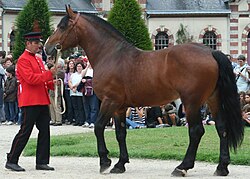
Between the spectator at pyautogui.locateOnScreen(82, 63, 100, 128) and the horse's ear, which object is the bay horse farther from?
the spectator at pyautogui.locateOnScreen(82, 63, 100, 128)

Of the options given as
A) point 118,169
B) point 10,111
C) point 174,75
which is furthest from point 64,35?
point 10,111

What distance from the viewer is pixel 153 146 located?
1436cm

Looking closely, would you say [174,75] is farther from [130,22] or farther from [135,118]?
[130,22]

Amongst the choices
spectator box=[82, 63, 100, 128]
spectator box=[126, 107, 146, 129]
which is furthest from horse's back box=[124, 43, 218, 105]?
spectator box=[82, 63, 100, 128]

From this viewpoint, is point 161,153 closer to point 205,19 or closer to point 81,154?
point 81,154

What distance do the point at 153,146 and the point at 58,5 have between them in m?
27.7

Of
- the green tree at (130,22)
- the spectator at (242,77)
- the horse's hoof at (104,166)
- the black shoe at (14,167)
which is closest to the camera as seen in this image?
the horse's hoof at (104,166)

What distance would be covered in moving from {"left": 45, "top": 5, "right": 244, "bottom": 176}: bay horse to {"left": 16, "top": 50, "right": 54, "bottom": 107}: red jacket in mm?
353

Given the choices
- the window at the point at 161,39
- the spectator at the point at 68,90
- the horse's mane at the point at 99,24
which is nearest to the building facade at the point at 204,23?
the window at the point at 161,39

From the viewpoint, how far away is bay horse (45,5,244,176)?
1097cm

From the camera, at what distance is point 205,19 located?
4241 cm

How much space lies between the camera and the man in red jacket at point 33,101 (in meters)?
11.8

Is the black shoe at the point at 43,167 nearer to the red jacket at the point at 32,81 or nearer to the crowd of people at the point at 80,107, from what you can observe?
the red jacket at the point at 32,81

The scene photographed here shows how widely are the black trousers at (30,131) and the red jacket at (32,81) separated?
0.42ft
